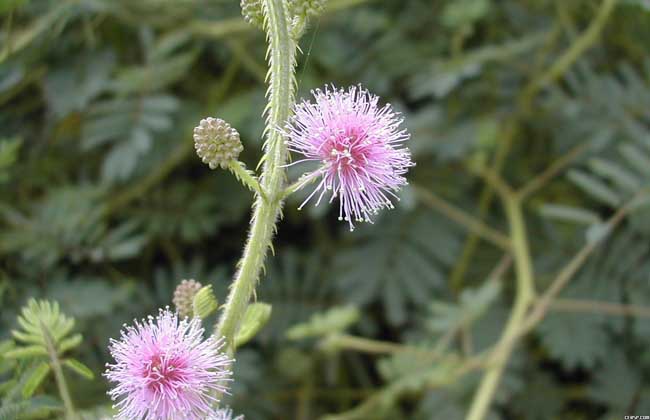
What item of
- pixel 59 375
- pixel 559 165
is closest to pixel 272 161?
pixel 59 375

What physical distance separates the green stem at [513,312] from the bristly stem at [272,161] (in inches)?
35.5

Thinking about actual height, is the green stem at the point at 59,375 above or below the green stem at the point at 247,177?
below

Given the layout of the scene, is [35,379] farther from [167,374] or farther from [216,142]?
[216,142]

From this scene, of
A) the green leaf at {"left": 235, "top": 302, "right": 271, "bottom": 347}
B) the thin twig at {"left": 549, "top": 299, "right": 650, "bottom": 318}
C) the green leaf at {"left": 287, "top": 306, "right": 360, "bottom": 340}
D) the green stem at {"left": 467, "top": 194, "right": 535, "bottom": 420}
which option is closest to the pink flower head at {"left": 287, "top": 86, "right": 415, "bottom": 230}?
the green leaf at {"left": 235, "top": 302, "right": 271, "bottom": 347}

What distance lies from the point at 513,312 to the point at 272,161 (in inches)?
46.8

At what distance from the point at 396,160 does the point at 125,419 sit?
452 mm

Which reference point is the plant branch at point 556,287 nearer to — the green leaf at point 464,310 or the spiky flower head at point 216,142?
the green leaf at point 464,310

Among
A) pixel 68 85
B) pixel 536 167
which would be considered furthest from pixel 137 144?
pixel 536 167

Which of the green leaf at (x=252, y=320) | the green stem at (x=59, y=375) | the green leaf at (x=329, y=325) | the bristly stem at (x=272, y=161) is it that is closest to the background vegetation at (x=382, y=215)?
the green leaf at (x=329, y=325)

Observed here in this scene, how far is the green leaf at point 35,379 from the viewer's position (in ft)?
3.18

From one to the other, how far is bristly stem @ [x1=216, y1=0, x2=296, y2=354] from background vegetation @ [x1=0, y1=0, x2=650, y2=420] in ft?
2.56

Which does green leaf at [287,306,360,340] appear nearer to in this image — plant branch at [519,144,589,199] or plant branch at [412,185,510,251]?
plant branch at [412,185,510,251]

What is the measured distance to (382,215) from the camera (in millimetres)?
2045

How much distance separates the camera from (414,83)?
2.07 m
